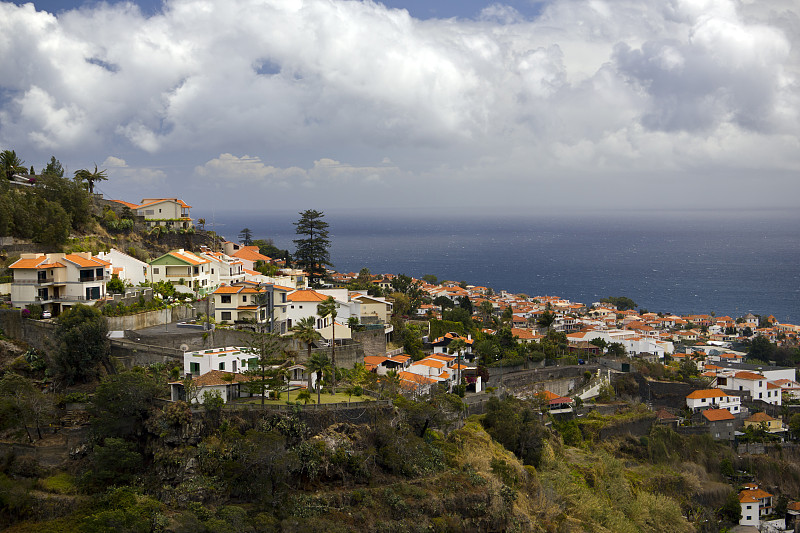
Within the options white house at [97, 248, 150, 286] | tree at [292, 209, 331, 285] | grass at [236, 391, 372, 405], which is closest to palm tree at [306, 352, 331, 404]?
grass at [236, 391, 372, 405]

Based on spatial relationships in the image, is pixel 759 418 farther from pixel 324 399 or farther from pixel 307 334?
pixel 307 334

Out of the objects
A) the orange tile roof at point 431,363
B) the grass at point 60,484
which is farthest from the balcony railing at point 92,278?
the orange tile roof at point 431,363

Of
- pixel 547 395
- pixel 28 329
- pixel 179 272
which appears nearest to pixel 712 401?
pixel 547 395

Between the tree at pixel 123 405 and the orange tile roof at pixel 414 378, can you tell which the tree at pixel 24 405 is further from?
the orange tile roof at pixel 414 378

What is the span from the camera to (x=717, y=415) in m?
52.9

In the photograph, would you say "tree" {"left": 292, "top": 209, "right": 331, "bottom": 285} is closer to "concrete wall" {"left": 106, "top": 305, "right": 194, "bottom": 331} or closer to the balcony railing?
"concrete wall" {"left": 106, "top": 305, "right": 194, "bottom": 331}

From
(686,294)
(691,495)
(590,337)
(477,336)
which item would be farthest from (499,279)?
(691,495)

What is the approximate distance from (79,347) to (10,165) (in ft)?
83.1

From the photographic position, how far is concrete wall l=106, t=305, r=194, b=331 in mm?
37531

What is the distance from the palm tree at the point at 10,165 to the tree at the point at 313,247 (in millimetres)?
21599

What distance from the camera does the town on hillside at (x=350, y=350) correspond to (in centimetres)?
3503

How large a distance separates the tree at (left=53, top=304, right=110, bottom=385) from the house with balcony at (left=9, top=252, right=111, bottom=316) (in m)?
4.39

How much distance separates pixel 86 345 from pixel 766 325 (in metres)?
93.5

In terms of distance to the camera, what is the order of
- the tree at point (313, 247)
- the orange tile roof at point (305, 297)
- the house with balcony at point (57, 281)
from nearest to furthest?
the house with balcony at point (57, 281) → the orange tile roof at point (305, 297) → the tree at point (313, 247)
